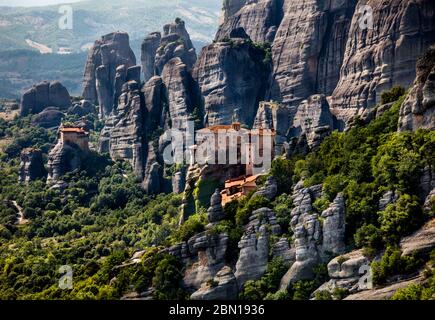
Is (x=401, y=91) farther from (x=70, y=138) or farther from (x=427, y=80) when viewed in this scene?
(x=70, y=138)

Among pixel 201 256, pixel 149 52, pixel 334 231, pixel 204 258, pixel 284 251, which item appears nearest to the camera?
pixel 334 231

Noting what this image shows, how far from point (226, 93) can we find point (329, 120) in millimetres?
14461

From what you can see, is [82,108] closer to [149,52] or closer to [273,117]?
[149,52]

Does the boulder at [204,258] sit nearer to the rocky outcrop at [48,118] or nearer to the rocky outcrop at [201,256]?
the rocky outcrop at [201,256]

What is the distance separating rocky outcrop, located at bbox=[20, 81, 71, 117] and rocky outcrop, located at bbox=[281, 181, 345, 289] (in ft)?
257

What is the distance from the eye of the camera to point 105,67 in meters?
124

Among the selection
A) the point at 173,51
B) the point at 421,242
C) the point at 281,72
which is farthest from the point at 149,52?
the point at 421,242

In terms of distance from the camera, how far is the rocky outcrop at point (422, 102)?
162 feet

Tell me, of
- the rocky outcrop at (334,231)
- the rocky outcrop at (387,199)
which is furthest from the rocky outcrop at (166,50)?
the rocky outcrop at (387,199)

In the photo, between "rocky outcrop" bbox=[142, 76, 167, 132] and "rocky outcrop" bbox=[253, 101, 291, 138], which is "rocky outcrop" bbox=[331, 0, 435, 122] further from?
"rocky outcrop" bbox=[142, 76, 167, 132]

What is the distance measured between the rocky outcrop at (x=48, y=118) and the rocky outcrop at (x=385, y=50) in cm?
4220

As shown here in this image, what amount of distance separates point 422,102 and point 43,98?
80.0 m

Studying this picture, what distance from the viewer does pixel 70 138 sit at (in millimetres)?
99062

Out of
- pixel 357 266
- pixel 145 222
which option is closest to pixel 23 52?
pixel 145 222
